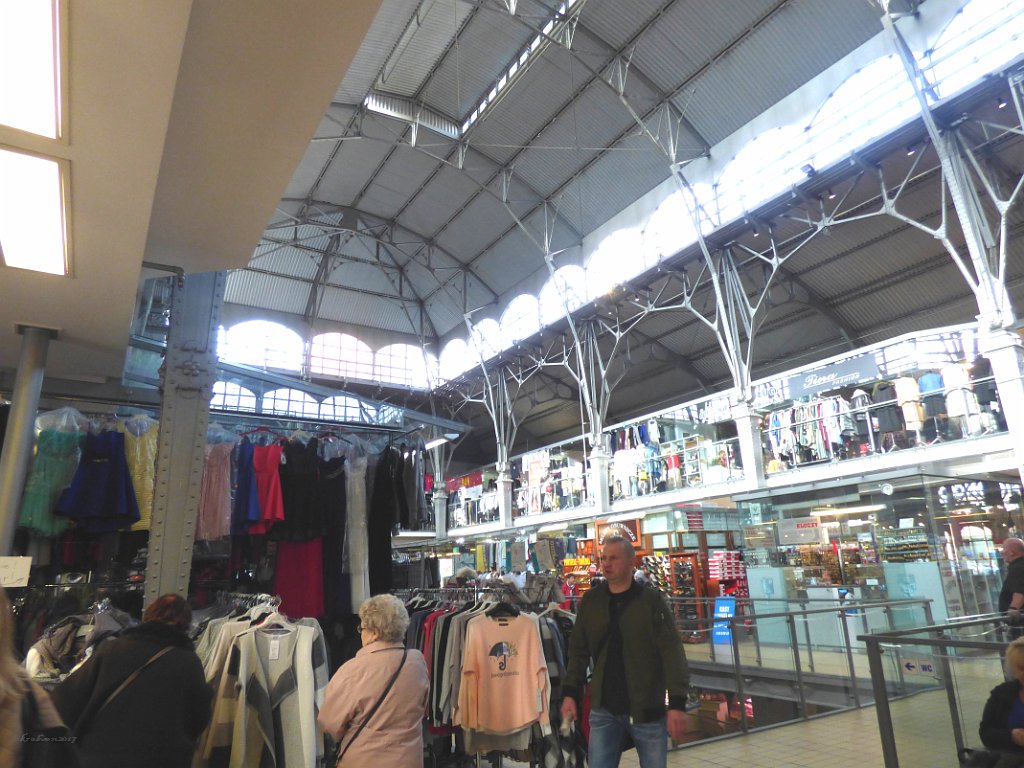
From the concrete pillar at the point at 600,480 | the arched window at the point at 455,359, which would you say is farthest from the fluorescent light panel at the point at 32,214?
the arched window at the point at 455,359

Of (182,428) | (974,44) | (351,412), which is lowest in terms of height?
(182,428)

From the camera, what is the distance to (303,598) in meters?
5.62

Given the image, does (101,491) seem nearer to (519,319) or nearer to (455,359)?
(519,319)

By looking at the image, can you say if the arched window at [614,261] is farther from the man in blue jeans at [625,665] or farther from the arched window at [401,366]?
the man in blue jeans at [625,665]

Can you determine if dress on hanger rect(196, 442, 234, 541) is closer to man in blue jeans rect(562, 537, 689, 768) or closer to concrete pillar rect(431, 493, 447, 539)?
man in blue jeans rect(562, 537, 689, 768)

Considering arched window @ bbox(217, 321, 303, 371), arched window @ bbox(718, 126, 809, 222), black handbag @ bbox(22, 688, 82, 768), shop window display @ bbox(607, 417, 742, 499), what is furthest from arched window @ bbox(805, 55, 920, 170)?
arched window @ bbox(217, 321, 303, 371)

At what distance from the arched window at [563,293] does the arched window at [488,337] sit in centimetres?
282

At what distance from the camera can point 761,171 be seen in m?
15.0

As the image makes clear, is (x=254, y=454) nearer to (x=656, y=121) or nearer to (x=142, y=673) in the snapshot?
(x=142, y=673)

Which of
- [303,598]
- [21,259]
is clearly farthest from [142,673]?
[303,598]

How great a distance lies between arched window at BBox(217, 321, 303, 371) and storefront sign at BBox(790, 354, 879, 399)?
1926cm

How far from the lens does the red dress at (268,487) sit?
549cm

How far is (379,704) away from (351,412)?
165 inches

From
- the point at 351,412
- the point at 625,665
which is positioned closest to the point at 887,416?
the point at 351,412
